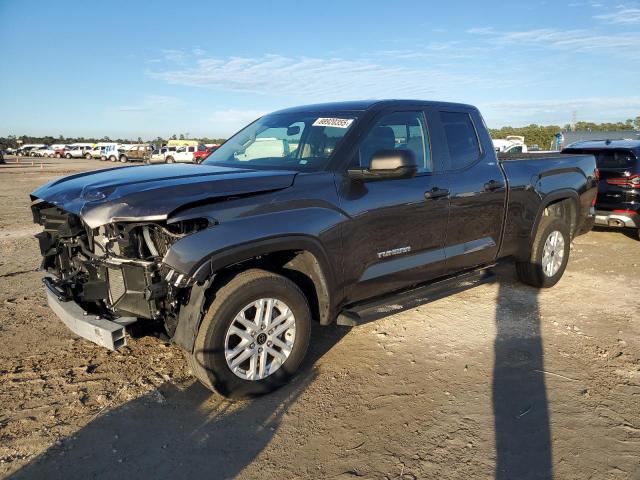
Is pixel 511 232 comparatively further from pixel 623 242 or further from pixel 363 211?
A: pixel 623 242

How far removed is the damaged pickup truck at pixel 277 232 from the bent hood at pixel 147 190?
11mm

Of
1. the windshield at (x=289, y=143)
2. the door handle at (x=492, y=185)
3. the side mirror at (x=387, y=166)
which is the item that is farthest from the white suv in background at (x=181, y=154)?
the side mirror at (x=387, y=166)

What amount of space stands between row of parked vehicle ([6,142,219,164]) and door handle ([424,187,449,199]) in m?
27.7

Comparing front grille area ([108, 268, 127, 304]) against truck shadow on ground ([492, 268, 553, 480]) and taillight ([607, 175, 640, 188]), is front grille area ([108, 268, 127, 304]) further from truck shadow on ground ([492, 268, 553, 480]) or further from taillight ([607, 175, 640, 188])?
taillight ([607, 175, 640, 188])

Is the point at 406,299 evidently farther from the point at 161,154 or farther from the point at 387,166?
the point at 161,154

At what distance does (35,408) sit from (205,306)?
1.32 meters

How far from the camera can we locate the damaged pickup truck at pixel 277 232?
308 cm

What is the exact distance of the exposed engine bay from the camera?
3037mm

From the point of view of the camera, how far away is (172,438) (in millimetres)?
3010

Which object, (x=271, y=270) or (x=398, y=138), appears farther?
(x=398, y=138)

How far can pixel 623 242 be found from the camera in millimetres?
9000

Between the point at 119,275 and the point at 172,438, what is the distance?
1.04 m

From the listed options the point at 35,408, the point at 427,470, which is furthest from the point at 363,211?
the point at 35,408

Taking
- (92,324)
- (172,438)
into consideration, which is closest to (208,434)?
(172,438)
